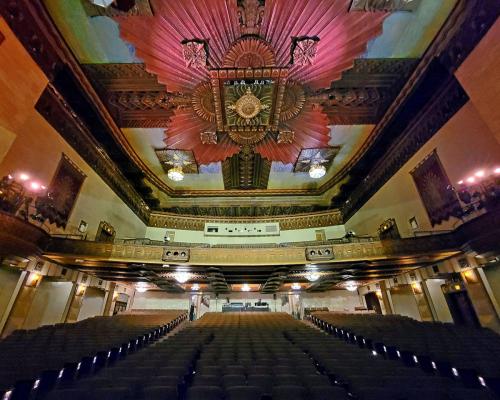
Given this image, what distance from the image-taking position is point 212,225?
49.8 feet

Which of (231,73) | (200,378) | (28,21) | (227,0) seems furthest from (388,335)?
(28,21)

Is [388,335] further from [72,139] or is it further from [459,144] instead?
[72,139]

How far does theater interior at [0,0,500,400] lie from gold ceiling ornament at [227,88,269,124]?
0.19ft

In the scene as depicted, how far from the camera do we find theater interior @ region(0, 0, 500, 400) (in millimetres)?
3520

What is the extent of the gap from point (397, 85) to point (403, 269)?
7.56m

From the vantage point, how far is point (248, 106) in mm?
6809

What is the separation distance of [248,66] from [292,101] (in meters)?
1.79

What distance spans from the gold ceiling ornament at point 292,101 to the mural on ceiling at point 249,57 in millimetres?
31

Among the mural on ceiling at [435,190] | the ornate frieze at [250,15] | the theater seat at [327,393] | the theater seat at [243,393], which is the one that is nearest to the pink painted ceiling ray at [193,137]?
the ornate frieze at [250,15]

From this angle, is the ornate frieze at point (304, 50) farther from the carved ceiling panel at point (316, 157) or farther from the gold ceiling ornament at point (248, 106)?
the carved ceiling panel at point (316, 157)

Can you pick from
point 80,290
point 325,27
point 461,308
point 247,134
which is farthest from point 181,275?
point 461,308

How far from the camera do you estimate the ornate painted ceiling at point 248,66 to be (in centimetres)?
484

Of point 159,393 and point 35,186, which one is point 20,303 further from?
point 159,393

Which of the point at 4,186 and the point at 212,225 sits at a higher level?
the point at 212,225
